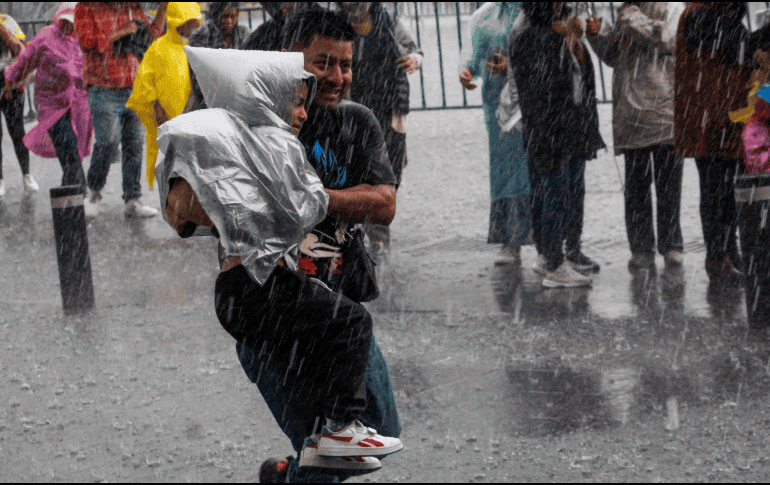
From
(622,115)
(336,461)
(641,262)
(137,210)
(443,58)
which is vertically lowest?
(641,262)

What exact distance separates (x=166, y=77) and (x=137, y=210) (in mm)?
2461

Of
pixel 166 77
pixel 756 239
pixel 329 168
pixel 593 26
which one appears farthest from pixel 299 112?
pixel 593 26

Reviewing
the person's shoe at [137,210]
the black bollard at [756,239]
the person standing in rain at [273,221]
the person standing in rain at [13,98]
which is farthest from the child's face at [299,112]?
the person standing in rain at [13,98]

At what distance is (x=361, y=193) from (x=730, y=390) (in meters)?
2.62

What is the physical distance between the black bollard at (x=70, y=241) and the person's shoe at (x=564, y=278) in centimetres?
311

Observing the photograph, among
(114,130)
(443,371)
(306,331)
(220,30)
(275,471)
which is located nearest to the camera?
(306,331)

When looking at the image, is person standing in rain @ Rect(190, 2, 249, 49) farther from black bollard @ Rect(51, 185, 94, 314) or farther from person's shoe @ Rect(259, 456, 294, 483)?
person's shoe @ Rect(259, 456, 294, 483)

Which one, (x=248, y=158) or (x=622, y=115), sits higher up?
(x=248, y=158)

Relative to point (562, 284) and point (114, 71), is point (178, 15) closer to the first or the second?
point (114, 71)

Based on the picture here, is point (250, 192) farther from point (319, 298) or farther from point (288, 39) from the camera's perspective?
point (288, 39)

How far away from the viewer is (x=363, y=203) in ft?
9.65

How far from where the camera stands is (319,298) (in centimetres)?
276

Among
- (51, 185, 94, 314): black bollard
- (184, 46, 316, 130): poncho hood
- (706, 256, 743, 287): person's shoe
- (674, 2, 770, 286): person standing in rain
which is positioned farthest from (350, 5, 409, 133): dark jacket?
(184, 46, 316, 130): poncho hood

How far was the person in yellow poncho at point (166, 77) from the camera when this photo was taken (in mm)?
6770
